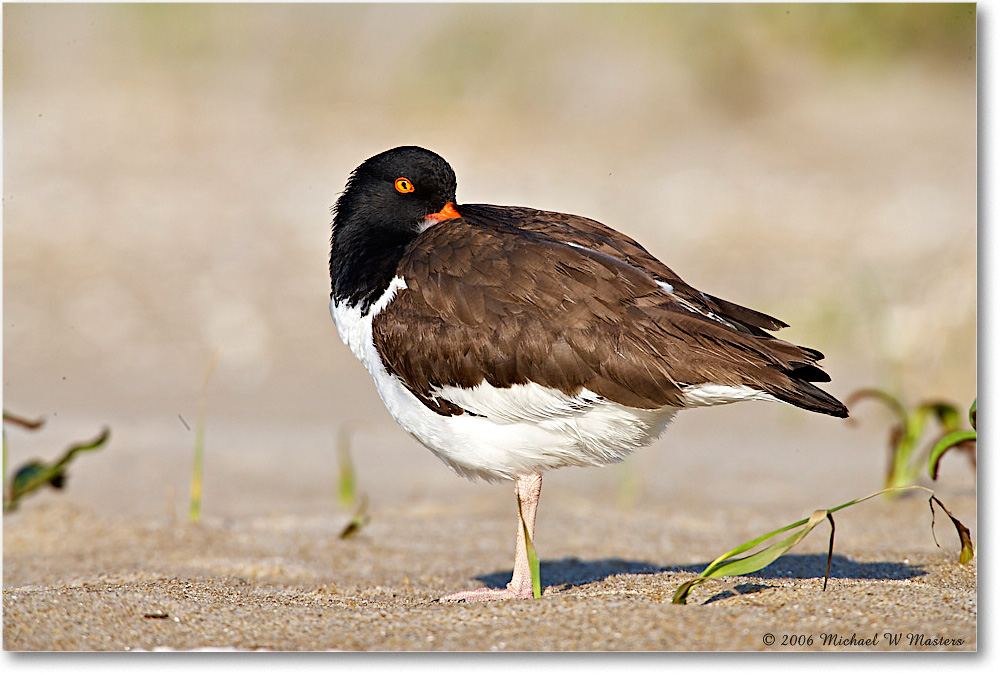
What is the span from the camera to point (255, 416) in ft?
28.6

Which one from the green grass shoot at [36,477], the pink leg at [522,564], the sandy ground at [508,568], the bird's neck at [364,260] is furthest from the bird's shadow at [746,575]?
the green grass shoot at [36,477]

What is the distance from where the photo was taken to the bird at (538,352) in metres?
3.60

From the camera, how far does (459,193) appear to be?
1117 cm

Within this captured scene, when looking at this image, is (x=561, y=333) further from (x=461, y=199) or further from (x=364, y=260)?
(x=461, y=199)

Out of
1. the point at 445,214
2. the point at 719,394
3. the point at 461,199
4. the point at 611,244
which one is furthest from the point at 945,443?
the point at 461,199

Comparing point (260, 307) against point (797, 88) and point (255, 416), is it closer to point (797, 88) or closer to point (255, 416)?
point (255, 416)

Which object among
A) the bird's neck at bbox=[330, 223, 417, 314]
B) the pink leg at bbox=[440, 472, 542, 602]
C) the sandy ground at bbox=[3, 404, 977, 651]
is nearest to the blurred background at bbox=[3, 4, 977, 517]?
the sandy ground at bbox=[3, 404, 977, 651]

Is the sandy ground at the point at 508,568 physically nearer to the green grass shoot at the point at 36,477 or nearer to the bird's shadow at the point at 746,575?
the bird's shadow at the point at 746,575

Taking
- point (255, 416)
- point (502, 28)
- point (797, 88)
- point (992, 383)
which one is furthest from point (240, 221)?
point (992, 383)

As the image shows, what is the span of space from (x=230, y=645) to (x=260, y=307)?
7112 mm

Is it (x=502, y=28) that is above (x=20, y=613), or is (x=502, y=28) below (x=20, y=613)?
above

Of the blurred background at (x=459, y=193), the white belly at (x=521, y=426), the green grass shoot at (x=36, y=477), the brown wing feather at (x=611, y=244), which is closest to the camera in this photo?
the white belly at (x=521, y=426)

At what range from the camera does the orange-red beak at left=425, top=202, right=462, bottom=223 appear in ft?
14.6

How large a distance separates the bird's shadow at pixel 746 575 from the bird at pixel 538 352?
2.10ft
